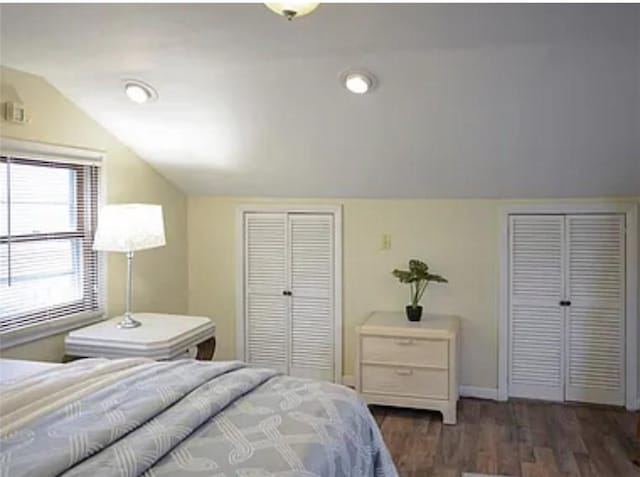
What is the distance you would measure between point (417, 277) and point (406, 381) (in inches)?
27.0

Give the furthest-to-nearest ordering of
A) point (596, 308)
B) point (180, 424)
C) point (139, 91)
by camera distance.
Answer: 1. point (596, 308)
2. point (139, 91)
3. point (180, 424)

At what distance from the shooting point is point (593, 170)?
12.6 feet

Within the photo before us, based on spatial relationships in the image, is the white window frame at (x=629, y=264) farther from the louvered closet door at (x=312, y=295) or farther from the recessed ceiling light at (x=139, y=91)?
the recessed ceiling light at (x=139, y=91)

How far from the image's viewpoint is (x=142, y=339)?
10.9 feet

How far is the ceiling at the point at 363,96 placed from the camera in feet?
8.57

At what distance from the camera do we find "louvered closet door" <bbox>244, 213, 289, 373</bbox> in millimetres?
4734

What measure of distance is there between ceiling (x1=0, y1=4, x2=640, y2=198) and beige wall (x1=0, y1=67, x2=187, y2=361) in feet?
0.28

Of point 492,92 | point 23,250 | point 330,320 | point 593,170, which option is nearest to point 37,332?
point 23,250

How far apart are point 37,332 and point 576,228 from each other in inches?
132

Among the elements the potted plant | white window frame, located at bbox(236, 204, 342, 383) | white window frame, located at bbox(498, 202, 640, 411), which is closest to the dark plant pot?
the potted plant

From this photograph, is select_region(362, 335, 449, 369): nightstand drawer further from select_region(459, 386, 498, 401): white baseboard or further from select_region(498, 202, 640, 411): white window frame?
select_region(498, 202, 640, 411): white window frame

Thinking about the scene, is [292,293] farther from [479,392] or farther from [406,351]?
[479,392]

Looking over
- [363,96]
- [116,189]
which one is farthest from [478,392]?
[116,189]

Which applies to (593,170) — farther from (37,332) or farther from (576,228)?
(37,332)
